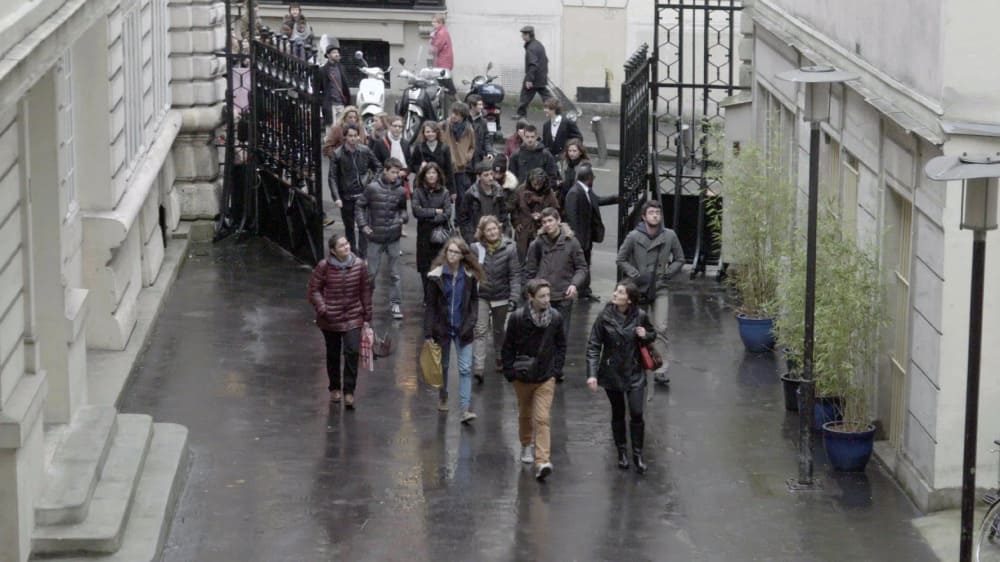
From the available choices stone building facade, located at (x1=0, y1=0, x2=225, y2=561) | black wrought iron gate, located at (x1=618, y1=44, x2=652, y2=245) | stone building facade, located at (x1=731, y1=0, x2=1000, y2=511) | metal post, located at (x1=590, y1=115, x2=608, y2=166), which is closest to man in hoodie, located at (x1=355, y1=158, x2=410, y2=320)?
stone building facade, located at (x1=0, y1=0, x2=225, y2=561)

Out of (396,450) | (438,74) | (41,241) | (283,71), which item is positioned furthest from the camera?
(438,74)

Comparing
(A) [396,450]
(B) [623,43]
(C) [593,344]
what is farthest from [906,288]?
(B) [623,43]

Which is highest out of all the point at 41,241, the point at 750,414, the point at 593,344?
the point at 41,241

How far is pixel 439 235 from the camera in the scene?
20.8 meters

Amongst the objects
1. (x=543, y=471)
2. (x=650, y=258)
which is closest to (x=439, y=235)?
(x=650, y=258)

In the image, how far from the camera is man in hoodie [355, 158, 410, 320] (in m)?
20.8

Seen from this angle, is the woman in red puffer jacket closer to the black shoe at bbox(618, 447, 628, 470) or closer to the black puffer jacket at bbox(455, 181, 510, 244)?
the black shoe at bbox(618, 447, 628, 470)

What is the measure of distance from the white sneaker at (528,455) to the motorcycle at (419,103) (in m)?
13.3

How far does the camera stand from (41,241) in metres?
14.1

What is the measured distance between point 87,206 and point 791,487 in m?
7.46

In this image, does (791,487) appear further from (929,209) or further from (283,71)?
(283,71)

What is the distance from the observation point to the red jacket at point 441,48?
122 ft

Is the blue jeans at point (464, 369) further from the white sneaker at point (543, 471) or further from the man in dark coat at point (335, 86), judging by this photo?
the man in dark coat at point (335, 86)

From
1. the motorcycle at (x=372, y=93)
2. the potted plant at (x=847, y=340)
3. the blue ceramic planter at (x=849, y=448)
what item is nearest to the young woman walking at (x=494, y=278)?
the potted plant at (x=847, y=340)
